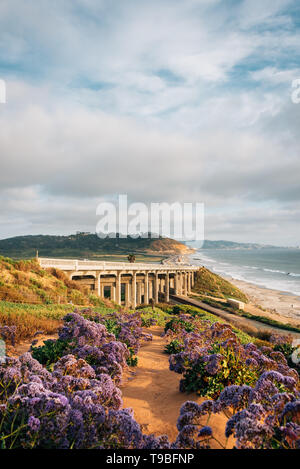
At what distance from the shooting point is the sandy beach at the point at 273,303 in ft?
125

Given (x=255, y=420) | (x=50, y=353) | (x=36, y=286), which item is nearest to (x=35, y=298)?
(x=36, y=286)

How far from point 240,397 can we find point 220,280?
6224cm

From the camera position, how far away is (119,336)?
7.29 m

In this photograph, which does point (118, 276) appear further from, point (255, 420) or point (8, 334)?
point (255, 420)

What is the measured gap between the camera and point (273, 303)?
47.4 meters

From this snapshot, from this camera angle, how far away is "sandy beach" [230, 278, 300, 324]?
38.1 metres

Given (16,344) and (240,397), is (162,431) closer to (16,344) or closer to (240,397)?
(240,397)

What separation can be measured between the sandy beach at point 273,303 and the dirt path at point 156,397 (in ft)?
109

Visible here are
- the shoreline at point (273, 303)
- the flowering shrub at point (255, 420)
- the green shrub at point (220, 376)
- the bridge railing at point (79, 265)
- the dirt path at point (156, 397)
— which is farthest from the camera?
the shoreline at point (273, 303)

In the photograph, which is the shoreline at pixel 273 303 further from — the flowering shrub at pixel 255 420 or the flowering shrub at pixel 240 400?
the flowering shrub at pixel 255 420

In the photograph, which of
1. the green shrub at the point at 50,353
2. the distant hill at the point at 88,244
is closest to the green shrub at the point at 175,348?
the green shrub at the point at 50,353

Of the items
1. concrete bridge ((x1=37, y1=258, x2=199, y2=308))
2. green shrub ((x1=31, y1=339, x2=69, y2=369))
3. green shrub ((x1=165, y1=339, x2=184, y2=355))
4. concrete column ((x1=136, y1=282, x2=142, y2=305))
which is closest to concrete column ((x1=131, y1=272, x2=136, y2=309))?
concrete bridge ((x1=37, y1=258, x2=199, y2=308))

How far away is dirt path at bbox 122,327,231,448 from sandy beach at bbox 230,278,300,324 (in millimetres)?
33315
